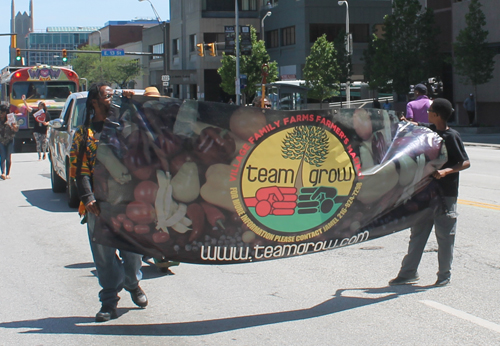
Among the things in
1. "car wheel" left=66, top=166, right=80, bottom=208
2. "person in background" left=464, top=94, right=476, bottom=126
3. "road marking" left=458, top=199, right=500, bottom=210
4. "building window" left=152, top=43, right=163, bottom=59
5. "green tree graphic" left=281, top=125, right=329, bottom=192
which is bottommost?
"road marking" left=458, top=199, right=500, bottom=210

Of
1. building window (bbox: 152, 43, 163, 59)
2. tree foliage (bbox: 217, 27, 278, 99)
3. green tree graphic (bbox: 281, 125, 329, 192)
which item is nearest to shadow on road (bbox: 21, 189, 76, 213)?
green tree graphic (bbox: 281, 125, 329, 192)

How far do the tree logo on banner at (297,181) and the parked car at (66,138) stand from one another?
614cm

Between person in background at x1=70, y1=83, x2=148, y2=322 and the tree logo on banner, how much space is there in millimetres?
1104

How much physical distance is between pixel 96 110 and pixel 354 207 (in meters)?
2.42

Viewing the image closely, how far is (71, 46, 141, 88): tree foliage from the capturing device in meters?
83.9

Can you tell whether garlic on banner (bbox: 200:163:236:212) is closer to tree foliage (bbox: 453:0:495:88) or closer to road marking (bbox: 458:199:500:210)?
road marking (bbox: 458:199:500:210)

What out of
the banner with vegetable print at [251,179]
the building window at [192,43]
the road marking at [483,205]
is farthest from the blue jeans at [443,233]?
the building window at [192,43]

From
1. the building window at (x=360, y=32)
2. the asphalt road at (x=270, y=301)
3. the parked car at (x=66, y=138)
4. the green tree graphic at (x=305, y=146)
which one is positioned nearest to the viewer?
the asphalt road at (x=270, y=301)

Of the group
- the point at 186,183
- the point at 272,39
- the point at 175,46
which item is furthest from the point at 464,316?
the point at 175,46

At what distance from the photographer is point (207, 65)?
72.6m

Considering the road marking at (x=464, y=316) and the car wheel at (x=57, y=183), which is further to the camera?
the car wheel at (x=57, y=183)

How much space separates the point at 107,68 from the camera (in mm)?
84188

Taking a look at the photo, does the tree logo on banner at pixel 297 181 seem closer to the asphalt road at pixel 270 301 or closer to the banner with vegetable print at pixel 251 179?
the banner with vegetable print at pixel 251 179

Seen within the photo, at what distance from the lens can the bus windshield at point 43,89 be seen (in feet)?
87.9
